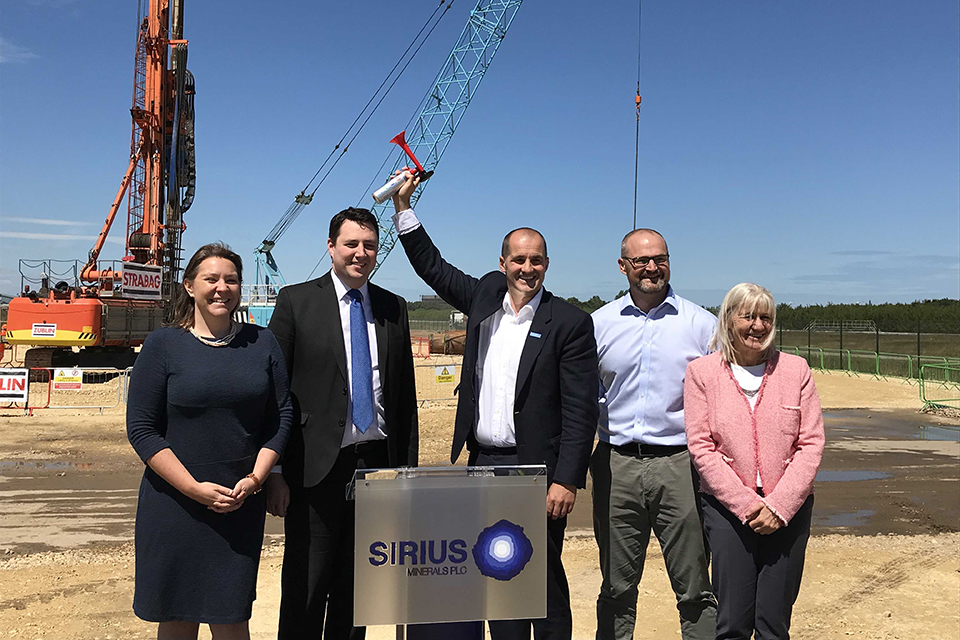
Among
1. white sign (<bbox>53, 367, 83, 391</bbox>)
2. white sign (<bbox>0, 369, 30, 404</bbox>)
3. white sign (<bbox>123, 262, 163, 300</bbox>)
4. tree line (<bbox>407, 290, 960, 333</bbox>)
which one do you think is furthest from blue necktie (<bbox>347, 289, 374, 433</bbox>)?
tree line (<bbox>407, 290, 960, 333</bbox>)

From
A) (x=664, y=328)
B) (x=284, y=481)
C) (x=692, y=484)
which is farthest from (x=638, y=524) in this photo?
(x=284, y=481)

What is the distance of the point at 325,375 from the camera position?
3305 mm

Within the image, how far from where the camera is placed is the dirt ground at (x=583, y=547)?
4.71 meters

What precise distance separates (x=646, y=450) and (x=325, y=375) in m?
1.70

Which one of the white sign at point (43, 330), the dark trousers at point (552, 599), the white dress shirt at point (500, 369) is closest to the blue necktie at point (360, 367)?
the white dress shirt at point (500, 369)

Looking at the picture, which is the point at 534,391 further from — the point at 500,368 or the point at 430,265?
the point at 430,265

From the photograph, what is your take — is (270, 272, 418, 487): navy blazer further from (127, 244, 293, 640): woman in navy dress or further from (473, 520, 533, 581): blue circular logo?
(473, 520, 533, 581): blue circular logo

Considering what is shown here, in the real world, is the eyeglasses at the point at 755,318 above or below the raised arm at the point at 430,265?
below

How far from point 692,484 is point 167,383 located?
101 inches

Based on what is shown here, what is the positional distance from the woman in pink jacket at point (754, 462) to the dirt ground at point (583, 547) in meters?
1.69

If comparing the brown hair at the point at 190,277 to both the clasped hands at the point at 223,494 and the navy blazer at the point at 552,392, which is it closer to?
the clasped hands at the point at 223,494

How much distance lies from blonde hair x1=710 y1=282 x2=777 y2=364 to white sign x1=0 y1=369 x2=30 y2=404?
49.3 feet

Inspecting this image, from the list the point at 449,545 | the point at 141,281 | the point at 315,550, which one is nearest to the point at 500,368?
the point at 449,545

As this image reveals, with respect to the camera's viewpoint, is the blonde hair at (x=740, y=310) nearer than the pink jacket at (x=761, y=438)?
No
